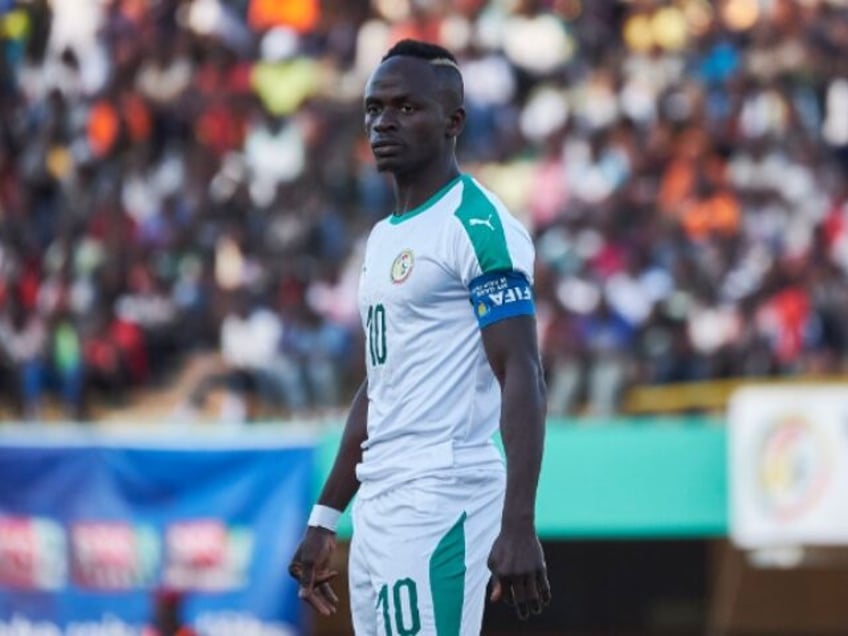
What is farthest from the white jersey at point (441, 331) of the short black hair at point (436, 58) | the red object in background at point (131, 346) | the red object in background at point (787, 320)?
the red object in background at point (131, 346)

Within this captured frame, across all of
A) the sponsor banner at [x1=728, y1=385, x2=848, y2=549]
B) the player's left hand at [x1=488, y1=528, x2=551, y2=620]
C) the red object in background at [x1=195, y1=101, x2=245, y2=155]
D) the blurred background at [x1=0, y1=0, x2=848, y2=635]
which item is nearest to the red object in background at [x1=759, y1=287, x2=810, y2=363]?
the blurred background at [x1=0, y1=0, x2=848, y2=635]

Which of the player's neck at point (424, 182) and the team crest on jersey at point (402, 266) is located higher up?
the player's neck at point (424, 182)

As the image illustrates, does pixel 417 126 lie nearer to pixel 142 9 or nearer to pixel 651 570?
pixel 651 570

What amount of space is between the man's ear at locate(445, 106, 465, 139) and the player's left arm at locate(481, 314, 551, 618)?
1.86 ft

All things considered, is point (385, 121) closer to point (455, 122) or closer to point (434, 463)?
point (455, 122)

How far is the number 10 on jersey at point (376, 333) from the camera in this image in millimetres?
5402

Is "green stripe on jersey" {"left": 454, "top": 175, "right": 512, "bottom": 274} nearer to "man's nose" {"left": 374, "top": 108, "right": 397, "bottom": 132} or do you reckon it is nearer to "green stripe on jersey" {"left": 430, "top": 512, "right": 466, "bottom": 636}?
"man's nose" {"left": 374, "top": 108, "right": 397, "bottom": 132}

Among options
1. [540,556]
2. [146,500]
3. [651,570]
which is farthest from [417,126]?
[651,570]

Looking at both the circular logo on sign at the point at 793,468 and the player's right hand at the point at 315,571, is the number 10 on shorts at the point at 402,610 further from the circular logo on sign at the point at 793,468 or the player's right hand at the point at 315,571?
the circular logo on sign at the point at 793,468

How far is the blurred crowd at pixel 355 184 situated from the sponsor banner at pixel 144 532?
2.82 meters

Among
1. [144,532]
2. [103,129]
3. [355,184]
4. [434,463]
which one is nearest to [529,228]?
[355,184]

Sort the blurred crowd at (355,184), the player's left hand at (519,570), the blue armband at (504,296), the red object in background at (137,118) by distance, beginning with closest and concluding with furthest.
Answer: the player's left hand at (519,570)
the blue armband at (504,296)
the blurred crowd at (355,184)
the red object in background at (137,118)

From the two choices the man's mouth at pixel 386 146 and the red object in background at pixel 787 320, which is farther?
the red object in background at pixel 787 320

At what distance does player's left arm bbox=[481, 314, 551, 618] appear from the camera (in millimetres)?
4836
